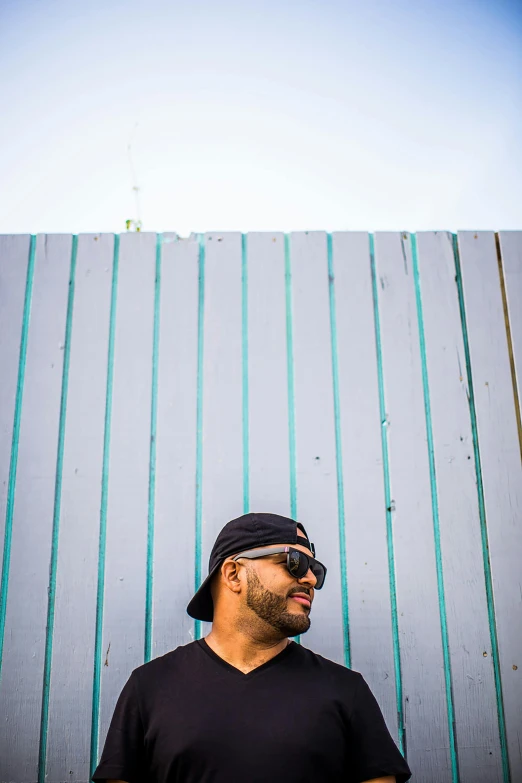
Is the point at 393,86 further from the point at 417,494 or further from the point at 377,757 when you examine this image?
the point at 377,757

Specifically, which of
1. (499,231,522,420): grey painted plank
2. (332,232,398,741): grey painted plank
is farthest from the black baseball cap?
(499,231,522,420): grey painted plank

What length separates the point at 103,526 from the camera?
90.0 inches

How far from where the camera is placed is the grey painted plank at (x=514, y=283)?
2.51 meters

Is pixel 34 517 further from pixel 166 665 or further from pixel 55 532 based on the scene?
pixel 166 665

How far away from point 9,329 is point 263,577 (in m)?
1.46

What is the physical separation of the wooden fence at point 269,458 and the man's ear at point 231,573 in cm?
32

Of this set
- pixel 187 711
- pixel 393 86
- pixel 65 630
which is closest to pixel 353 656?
pixel 187 711

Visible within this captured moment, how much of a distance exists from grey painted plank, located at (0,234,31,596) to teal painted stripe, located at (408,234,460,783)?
63.7 inches

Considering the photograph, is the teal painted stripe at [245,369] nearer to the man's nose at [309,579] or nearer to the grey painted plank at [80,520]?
the man's nose at [309,579]

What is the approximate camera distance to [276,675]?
1.77m

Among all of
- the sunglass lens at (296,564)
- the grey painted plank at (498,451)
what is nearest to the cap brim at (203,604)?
the sunglass lens at (296,564)

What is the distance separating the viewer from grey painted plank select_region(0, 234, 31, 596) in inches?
92.5

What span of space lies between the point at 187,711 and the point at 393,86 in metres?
2.75

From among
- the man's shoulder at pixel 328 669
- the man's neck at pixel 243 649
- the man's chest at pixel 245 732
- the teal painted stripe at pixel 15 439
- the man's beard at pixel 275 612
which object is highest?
the teal painted stripe at pixel 15 439
